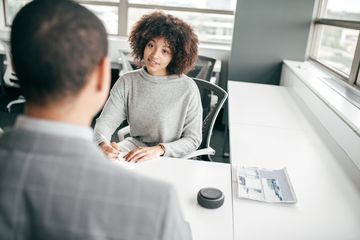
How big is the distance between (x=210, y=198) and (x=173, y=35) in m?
0.90

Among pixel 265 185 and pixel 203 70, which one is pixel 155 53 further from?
pixel 203 70

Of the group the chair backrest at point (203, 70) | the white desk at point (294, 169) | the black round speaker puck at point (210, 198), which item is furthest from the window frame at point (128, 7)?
the black round speaker puck at point (210, 198)

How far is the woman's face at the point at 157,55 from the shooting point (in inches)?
68.4

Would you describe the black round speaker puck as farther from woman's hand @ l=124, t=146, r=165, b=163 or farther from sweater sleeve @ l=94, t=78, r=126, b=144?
sweater sleeve @ l=94, t=78, r=126, b=144

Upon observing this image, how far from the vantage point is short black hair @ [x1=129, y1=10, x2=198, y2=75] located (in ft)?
5.74

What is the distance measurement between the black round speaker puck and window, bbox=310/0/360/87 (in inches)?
64.4

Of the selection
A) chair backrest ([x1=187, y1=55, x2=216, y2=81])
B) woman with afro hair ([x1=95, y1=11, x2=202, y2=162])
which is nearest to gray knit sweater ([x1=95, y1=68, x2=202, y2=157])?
woman with afro hair ([x1=95, y1=11, x2=202, y2=162])

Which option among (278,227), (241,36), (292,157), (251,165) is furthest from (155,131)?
(241,36)

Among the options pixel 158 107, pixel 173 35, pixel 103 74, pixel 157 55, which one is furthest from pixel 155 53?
pixel 103 74

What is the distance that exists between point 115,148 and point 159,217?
1.02 m

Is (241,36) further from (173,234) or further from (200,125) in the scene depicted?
(173,234)

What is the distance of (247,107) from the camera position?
2.48 metres

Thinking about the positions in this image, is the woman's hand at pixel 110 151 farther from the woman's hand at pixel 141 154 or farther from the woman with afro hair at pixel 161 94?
the woman with afro hair at pixel 161 94

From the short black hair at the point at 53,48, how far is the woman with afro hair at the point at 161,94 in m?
1.16
